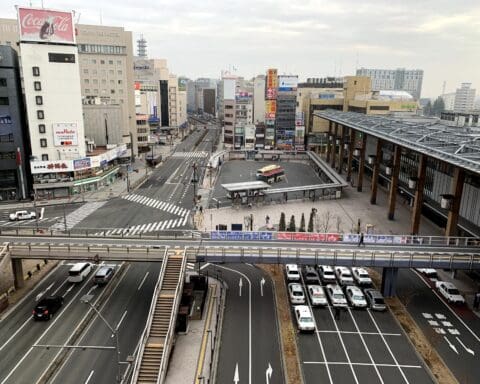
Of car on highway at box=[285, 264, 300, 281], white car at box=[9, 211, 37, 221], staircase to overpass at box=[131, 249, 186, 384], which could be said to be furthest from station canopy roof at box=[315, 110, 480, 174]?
white car at box=[9, 211, 37, 221]

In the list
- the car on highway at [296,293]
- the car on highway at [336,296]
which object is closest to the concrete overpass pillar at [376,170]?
the car on highway at [336,296]

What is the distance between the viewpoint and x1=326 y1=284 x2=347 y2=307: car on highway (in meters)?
36.7

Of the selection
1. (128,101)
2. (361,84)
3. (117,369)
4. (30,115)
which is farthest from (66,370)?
(361,84)

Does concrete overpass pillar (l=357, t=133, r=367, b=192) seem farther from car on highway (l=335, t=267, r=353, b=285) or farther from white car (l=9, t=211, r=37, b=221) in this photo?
white car (l=9, t=211, r=37, b=221)

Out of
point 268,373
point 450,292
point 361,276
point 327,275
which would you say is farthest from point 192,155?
point 268,373

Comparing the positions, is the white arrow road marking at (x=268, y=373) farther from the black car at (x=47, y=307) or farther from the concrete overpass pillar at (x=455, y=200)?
the concrete overpass pillar at (x=455, y=200)

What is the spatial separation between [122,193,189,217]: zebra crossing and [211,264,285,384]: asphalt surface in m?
24.4

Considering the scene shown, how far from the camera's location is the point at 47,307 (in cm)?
3441

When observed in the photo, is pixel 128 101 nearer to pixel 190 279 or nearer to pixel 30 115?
pixel 30 115

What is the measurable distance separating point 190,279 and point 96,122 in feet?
226

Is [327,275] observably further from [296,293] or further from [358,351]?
[358,351]

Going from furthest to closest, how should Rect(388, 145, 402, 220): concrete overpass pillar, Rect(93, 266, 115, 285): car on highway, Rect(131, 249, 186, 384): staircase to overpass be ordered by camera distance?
Rect(388, 145, 402, 220): concrete overpass pillar, Rect(93, 266, 115, 285): car on highway, Rect(131, 249, 186, 384): staircase to overpass

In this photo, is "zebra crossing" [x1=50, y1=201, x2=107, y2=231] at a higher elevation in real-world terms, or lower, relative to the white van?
lower

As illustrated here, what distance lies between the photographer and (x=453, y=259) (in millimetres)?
37281
